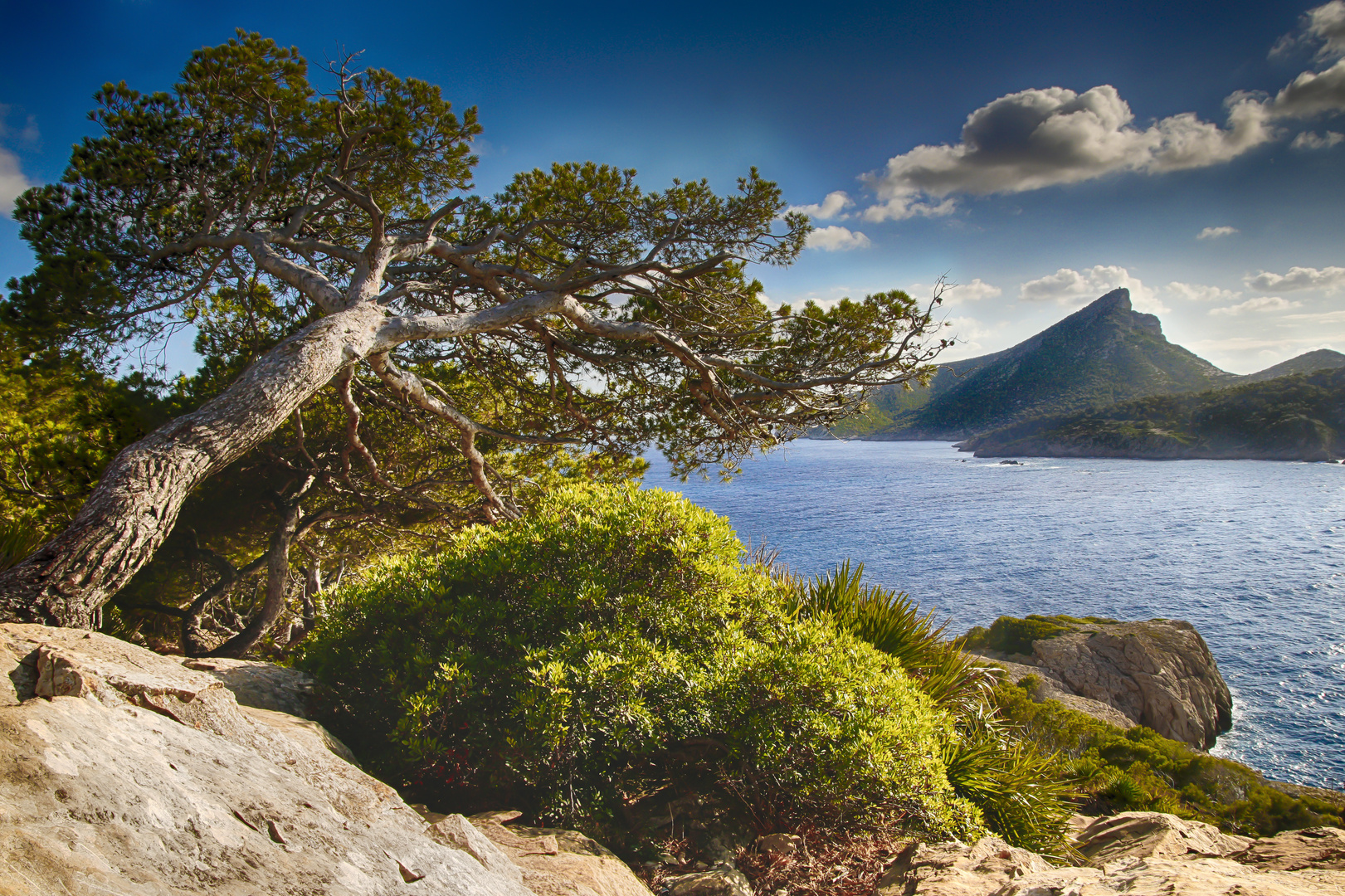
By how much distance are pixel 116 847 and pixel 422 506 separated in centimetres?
829

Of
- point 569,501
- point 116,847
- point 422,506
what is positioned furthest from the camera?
point 422,506

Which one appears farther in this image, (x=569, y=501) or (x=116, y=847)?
(x=569, y=501)

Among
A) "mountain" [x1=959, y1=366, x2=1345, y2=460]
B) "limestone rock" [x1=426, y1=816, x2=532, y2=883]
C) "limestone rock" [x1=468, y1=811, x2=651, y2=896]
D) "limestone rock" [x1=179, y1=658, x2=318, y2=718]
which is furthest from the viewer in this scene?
"mountain" [x1=959, y1=366, x2=1345, y2=460]

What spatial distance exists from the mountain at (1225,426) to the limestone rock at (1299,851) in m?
93.5

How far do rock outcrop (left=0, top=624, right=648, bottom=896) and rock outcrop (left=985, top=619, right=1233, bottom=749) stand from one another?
1949 cm

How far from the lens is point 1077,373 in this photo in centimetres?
11094

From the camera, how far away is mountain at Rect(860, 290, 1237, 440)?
105 m

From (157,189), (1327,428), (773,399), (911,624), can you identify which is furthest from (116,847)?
(1327,428)

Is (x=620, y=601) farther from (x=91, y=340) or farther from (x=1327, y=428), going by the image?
(x=1327, y=428)

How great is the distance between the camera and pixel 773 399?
330 inches

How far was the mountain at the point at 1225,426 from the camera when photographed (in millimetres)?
69812

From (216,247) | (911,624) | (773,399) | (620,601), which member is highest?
(216,247)

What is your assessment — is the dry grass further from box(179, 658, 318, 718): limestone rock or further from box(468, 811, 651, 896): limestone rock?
box(179, 658, 318, 718): limestone rock

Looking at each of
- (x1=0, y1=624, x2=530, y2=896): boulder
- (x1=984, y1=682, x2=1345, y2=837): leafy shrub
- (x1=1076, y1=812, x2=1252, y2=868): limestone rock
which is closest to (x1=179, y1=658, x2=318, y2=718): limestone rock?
(x1=0, y1=624, x2=530, y2=896): boulder
